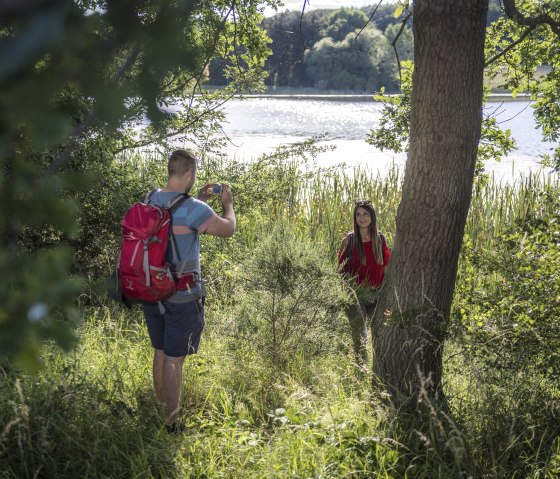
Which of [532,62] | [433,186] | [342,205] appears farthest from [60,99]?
[342,205]

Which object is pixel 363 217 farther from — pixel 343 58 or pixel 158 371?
pixel 343 58

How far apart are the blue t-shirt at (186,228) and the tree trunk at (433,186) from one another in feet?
3.98

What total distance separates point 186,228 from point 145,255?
0.26 m

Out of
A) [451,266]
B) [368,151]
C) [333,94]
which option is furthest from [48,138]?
[333,94]

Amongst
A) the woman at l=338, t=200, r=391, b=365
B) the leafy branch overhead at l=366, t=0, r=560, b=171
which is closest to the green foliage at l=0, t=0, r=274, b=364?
the woman at l=338, t=200, r=391, b=365

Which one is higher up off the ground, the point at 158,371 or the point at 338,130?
the point at 338,130

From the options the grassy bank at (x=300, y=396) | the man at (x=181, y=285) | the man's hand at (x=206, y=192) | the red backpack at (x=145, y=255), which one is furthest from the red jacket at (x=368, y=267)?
the red backpack at (x=145, y=255)

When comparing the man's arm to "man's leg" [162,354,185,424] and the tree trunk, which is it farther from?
the tree trunk

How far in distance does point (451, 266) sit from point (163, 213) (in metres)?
1.71

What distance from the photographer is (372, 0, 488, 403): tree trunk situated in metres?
3.59

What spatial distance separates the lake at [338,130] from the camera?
1653 centimetres

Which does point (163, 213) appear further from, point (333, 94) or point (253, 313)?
point (333, 94)

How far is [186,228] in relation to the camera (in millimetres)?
3367

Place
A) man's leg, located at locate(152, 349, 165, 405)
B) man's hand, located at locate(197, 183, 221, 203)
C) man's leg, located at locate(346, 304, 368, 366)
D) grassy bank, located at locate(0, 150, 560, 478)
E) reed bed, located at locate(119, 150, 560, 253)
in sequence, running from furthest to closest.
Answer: reed bed, located at locate(119, 150, 560, 253)
man's leg, located at locate(346, 304, 368, 366)
man's hand, located at locate(197, 183, 221, 203)
man's leg, located at locate(152, 349, 165, 405)
grassy bank, located at locate(0, 150, 560, 478)
